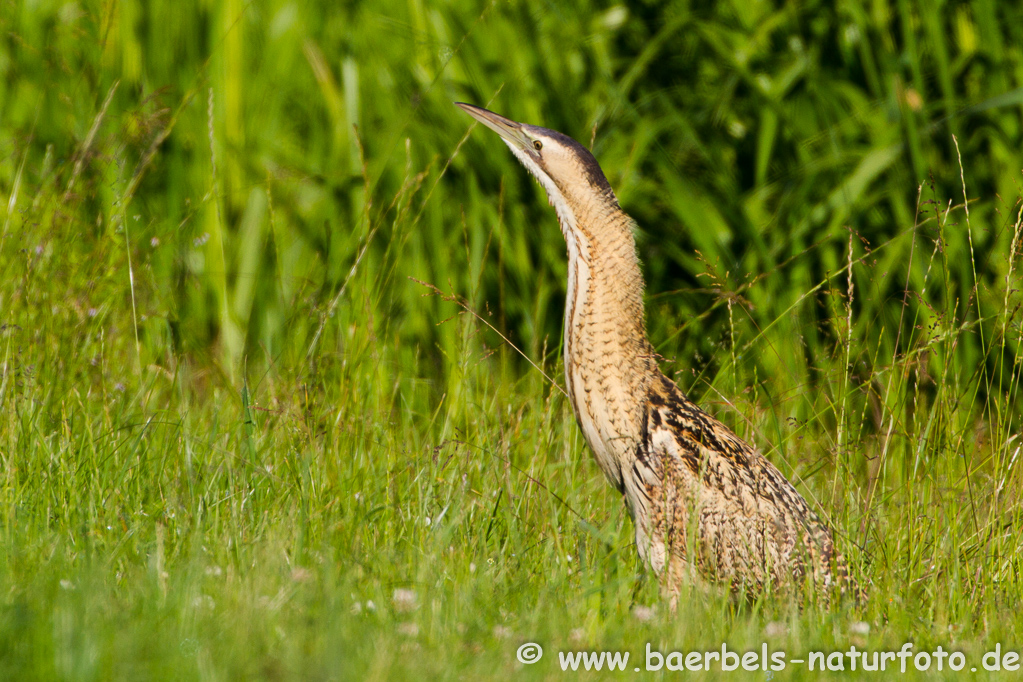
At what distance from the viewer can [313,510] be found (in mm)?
3836

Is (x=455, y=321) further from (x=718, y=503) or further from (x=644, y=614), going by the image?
(x=644, y=614)

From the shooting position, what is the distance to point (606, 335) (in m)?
3.86

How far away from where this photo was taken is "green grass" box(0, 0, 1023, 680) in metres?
3.06

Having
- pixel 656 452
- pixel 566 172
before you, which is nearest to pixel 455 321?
pixel 566 172

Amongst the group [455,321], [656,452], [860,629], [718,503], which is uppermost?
[455,321]

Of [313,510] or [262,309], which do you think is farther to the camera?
[262,309]

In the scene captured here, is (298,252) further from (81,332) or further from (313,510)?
(313,510)

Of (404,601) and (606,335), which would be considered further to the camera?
(606,335)

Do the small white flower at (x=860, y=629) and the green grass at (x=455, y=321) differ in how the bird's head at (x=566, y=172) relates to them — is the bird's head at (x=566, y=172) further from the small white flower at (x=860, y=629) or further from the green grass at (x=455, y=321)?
the small white flower at (x=860, y=629)

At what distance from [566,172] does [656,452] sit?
3.38 ft

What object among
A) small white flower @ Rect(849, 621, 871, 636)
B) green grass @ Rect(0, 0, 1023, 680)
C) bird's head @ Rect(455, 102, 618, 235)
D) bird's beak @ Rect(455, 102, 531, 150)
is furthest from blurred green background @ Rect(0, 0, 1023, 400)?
small white flower @ Rect(849, 621, 871, 636)

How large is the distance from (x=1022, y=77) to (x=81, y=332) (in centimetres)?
439

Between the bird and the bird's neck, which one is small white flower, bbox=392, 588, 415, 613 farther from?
the bird's neck

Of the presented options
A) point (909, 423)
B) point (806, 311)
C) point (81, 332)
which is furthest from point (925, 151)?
point (81, 332)
